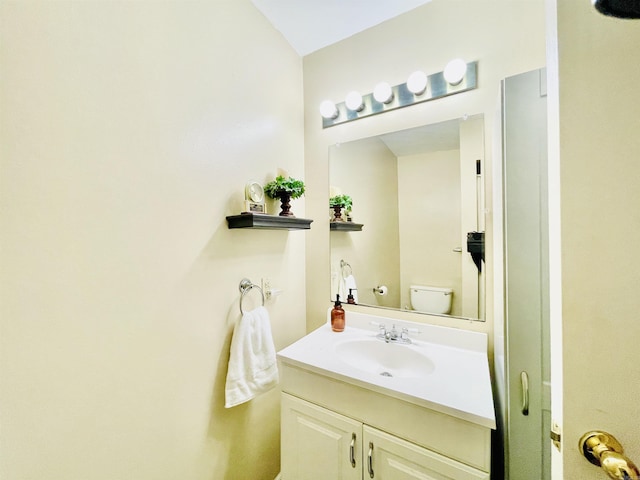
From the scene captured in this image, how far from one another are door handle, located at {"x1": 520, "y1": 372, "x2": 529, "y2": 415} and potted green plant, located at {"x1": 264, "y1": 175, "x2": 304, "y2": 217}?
3.77ft

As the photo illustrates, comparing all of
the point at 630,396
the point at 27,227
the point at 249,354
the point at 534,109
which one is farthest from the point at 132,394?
the point at 534,109

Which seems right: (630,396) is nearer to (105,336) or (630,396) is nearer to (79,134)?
(105,336)

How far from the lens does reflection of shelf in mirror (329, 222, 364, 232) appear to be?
1.53 m

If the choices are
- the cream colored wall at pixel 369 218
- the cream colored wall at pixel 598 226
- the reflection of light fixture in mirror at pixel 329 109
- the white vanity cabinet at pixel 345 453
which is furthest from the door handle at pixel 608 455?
the reflection of light fixture in mirror at pixel 329 109

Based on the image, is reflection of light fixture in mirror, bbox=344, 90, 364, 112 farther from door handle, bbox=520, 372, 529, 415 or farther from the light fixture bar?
door handle, bbox=520, 372, 529, 415

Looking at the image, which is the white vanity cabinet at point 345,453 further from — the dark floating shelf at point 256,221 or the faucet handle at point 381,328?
the dark floating shelf at point 256,221

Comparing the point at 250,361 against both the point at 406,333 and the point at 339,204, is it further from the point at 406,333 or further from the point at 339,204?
the point at 339,204

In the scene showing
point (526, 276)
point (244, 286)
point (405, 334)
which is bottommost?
point (405, 334)

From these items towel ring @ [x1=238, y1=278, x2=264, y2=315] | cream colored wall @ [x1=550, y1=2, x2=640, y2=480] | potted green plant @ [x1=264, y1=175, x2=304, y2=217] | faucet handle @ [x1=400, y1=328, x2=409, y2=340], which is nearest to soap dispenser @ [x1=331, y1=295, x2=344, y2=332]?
faucet handle @ [x1=400, y1=328, x2=409, y2=340]

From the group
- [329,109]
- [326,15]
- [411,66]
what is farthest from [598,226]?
[326,15]

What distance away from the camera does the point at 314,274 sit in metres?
1.64

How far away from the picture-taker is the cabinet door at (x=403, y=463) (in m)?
0.77

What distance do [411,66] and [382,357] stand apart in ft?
5.22

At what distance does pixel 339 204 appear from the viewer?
5.11 feet
